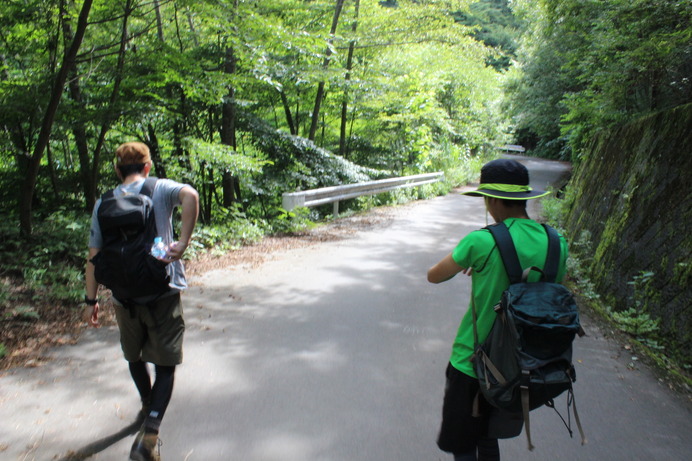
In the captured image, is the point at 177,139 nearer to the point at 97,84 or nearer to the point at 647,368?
the point at 97,84

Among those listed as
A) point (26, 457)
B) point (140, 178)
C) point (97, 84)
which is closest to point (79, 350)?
point (26, 457)

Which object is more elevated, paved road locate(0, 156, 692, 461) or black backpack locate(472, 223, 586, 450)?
black backpack locate(472, 223, 586, 450)

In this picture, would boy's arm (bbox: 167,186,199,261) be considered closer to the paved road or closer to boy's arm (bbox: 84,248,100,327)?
boy's arm (bbox: 84,248,100,327)

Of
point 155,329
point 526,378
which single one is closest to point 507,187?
point 526,378

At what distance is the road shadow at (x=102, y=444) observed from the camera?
10.1ft

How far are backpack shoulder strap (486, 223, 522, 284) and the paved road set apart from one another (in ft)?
5.14

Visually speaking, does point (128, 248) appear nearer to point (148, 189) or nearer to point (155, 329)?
point (148, 189)

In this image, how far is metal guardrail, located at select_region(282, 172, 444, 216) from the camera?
11469 millimetres

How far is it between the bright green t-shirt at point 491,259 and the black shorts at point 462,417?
0.07 meters

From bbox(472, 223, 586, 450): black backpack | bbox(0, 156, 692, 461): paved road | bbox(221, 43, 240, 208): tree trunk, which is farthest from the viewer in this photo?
bbox(221, 43, 240, 208): tree trunk

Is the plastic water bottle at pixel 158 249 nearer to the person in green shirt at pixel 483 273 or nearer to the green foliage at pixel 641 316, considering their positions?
the person in green shirt at pixel 483 273

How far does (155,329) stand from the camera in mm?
3148

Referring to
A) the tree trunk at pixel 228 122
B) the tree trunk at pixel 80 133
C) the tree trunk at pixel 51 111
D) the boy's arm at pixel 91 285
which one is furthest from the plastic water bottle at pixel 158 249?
the tree trunk at pixel 228 122

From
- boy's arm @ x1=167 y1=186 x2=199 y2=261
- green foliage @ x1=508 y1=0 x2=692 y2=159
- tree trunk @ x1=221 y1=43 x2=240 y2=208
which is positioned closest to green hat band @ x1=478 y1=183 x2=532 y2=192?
boy's arm @ x1=167 y1=186 x2=199 y2=261
